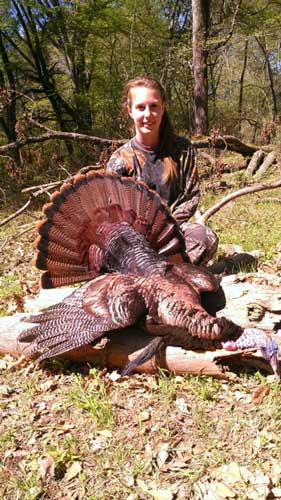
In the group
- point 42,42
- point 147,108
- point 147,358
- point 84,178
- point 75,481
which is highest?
point 42,42

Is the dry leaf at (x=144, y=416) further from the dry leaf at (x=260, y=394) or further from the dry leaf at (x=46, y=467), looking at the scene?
the dry leaf at (x=260, y=394)

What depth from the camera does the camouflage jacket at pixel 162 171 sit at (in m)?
3.90

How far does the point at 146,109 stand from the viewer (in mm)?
3594

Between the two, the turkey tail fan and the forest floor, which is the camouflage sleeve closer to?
the turkey tail fan

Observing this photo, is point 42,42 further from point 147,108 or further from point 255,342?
point 255,342

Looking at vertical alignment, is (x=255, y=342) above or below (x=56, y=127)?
below

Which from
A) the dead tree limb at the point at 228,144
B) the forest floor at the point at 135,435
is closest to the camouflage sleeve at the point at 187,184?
the forest floor at the point at 135,435

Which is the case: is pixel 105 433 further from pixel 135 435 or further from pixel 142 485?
pixel 142 485

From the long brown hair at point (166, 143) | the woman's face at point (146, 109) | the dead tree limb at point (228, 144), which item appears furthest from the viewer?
the dead tree limb at point (228, 144)

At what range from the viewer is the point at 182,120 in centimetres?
1769

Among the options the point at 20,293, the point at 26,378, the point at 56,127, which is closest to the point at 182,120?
the point at 56,127

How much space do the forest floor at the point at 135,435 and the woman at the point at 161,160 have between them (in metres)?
1.34

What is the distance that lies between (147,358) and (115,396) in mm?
394

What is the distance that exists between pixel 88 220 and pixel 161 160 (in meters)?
1.05
